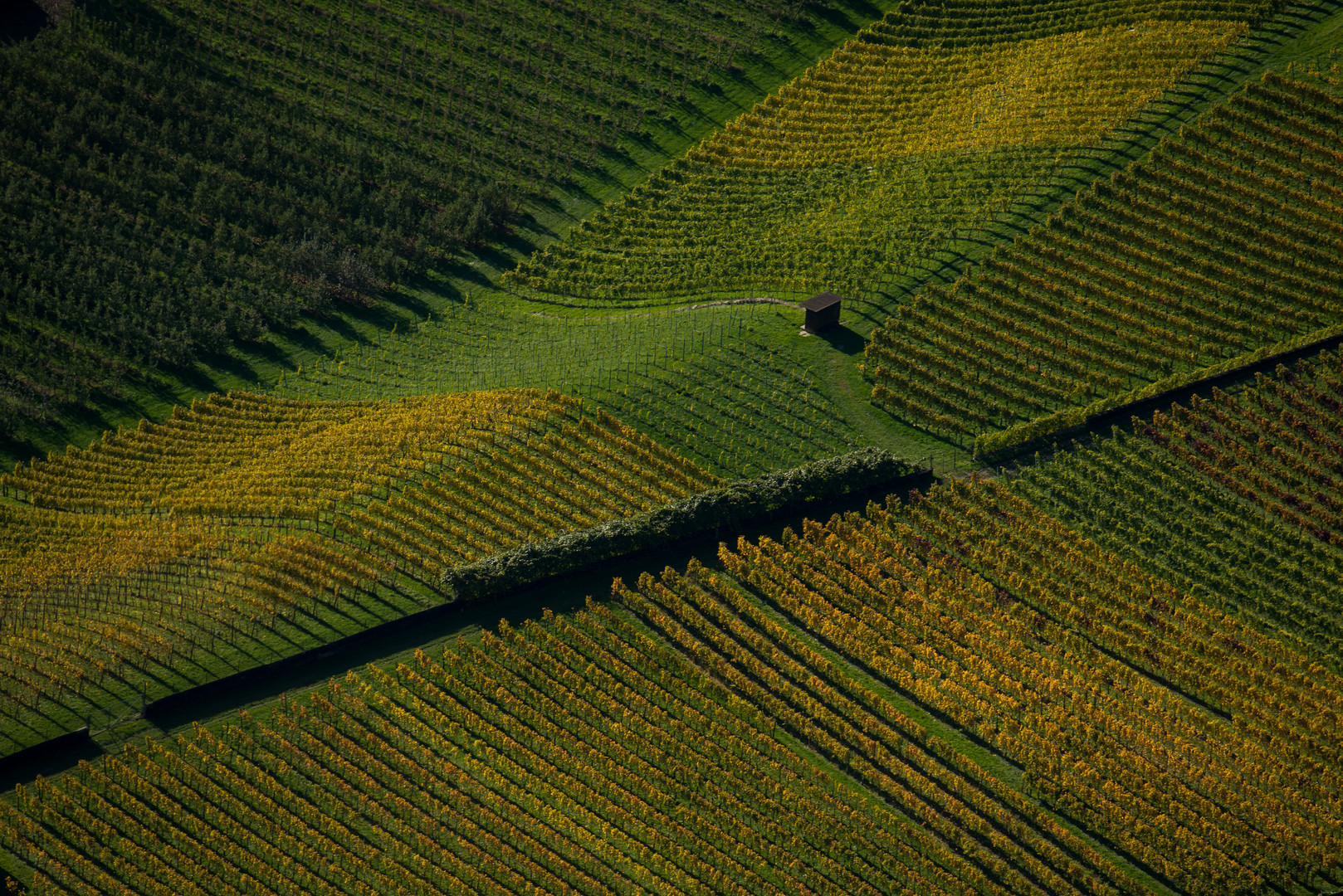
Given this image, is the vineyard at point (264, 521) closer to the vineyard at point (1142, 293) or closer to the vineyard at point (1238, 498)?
the vineyard at point (1142, 293)

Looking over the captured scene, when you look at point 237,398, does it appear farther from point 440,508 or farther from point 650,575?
point 650,575

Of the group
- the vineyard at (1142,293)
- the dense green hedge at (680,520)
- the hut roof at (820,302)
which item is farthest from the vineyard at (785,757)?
the hut roof at (820,302)

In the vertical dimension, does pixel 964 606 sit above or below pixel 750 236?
below

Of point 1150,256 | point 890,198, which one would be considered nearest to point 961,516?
point 1150,256

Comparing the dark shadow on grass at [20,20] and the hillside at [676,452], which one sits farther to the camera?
the dark shadow on grass at [20,20]

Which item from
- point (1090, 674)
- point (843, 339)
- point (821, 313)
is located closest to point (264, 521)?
point (821, 313)

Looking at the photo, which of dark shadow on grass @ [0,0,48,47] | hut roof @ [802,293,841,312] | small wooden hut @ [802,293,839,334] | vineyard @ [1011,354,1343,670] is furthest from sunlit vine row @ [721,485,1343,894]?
dark shadow on grass @ [0,0,48,47]

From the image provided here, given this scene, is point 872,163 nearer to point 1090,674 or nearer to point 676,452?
point 676,452
